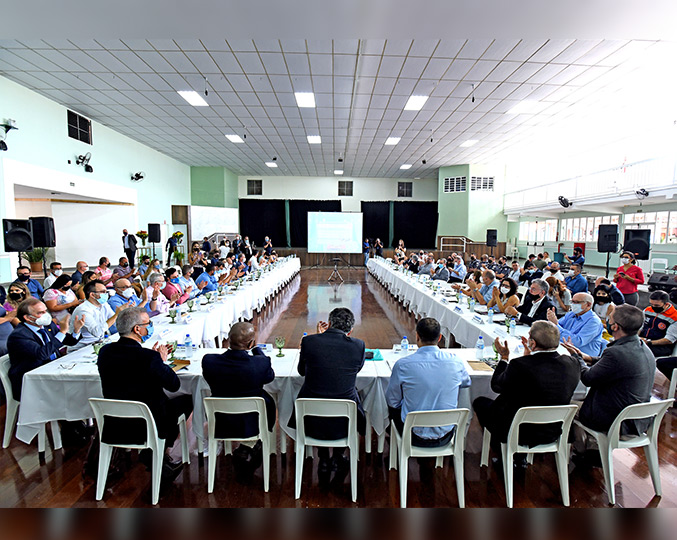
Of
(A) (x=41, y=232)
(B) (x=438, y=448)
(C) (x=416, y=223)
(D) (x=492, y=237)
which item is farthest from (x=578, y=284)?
(C) (x=416, y=223)

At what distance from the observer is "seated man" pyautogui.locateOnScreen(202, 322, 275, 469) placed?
88.6 inches

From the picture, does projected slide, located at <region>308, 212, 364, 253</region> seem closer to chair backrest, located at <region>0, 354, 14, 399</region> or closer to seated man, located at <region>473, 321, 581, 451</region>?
chair backrest, located at <region>0, 354, 14, 399</region>

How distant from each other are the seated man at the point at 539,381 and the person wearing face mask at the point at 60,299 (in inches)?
181

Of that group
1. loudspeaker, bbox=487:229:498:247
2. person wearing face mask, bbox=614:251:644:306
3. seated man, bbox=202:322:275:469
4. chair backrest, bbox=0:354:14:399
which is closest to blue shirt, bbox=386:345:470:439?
seated man, bbox=202:322:275:469

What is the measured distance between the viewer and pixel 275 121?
8.85m

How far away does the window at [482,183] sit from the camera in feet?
47.6

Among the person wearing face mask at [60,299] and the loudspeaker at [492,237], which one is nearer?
the person wearing face mask at [60,299]

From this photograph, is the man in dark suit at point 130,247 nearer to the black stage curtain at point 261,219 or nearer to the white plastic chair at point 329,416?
the black stage curtain at point 261,219

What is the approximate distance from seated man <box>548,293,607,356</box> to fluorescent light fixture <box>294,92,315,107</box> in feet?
19.2

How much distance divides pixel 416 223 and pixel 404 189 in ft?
5.85

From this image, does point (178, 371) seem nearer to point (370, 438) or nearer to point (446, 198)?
point (370, 438)

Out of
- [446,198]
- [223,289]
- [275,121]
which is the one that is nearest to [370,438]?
[223,289]

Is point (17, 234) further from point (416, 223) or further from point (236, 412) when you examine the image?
point (416, 223)

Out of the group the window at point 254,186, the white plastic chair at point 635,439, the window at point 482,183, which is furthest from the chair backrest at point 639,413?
the window at point 254,186
